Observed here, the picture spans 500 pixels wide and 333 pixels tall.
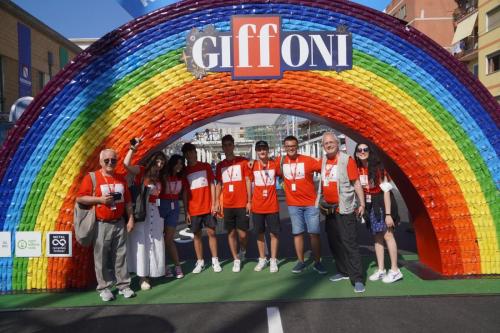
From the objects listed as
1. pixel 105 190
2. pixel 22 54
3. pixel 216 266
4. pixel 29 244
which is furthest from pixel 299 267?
pixel 22 54

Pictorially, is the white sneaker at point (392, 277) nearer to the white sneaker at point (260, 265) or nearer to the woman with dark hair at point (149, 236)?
the white sneaker at point (260, 265)

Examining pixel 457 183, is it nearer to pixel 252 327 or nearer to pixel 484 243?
pixel 484 243

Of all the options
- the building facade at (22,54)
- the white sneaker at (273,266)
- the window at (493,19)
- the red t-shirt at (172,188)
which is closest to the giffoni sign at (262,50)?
the red t-shirt at (172,188)

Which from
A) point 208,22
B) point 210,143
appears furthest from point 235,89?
point 210,143

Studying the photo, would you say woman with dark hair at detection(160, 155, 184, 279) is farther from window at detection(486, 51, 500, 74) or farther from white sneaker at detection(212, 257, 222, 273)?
window at detection(486, 51, 500, 74)

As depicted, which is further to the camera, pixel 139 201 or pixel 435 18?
pixel 435 18

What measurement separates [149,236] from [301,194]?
2027mm

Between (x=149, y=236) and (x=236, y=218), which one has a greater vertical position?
(x=236, y=218)

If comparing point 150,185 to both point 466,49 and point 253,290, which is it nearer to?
point 253,290

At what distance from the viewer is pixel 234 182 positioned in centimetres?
577

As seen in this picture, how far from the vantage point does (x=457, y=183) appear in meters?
5.23

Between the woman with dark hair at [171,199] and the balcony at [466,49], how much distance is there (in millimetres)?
26520

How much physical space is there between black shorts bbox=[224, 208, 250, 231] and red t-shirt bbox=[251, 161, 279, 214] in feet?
0.55

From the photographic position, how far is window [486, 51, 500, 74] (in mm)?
24561
